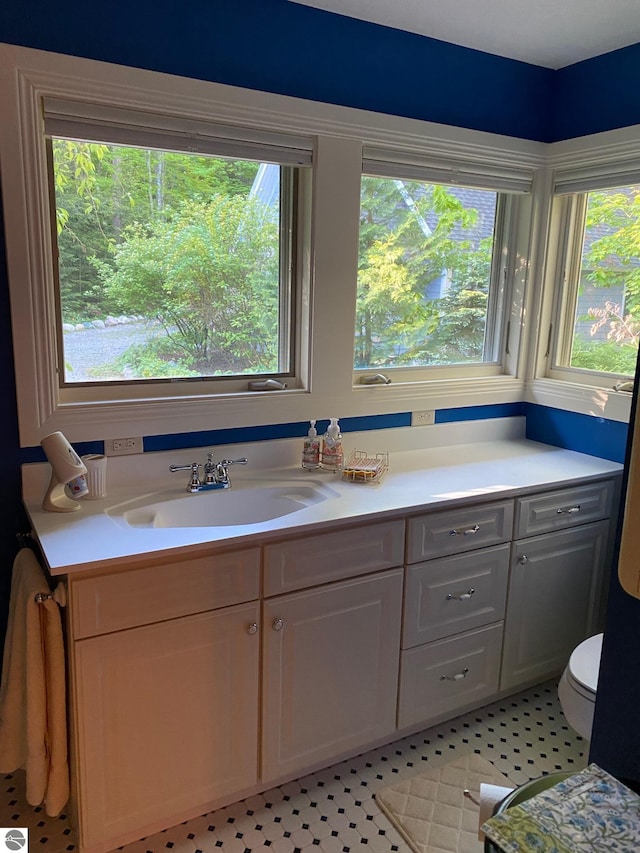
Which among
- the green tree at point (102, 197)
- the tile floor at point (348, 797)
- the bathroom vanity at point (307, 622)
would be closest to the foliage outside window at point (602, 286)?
the bathroom vanity at point (307, 622)

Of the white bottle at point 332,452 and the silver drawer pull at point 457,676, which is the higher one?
the white bottle at point 332,452

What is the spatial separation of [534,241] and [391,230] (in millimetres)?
700

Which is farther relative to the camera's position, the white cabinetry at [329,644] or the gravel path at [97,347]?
the gravel path at [97,347]

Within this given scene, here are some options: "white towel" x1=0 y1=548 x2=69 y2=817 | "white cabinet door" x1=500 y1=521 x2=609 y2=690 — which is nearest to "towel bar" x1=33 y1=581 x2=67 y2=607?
"white towel" x1=0 y1=548 x2=69 y2=817

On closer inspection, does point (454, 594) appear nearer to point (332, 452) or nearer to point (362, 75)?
point (332, 452)

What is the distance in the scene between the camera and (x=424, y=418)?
2.73 m

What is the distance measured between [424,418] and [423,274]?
58 centimetres

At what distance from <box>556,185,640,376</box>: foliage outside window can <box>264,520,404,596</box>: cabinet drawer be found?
1.28 meters

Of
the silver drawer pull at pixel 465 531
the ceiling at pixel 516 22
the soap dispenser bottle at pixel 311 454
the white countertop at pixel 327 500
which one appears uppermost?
the ceiling at pixel 516 22

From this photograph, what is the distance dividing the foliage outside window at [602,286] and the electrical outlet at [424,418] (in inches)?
25.5

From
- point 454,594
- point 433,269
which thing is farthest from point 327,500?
point 433,269

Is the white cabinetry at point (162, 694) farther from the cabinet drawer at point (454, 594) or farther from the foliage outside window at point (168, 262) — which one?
the foliage outside window at point (168, 262)

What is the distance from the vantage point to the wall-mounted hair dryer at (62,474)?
6.09 ft

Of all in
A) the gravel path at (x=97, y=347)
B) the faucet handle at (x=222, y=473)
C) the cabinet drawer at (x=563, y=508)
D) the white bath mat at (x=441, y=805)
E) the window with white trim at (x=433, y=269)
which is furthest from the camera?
the window with white trim at (x=433, y=269)
